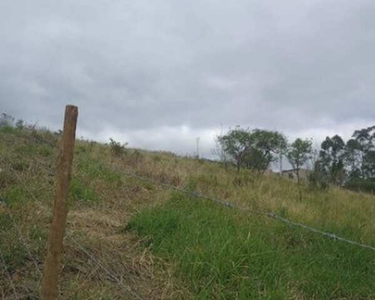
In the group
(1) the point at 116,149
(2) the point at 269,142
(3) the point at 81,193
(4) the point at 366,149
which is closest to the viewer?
(3) the point at 81,193

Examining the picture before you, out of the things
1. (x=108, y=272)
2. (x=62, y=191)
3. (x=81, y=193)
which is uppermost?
(x=62, y=191)

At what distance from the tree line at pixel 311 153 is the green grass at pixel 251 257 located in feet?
23.4

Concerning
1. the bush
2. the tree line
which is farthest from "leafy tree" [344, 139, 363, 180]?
the bush

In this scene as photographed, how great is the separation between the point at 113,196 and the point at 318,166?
851 centimetres

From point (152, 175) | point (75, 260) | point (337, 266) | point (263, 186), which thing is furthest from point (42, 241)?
point (263, 186)

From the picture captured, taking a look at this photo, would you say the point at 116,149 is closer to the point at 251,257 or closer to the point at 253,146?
the point at 251,257

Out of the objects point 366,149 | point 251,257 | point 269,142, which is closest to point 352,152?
A: point 366,149

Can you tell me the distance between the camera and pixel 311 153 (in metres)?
16.7

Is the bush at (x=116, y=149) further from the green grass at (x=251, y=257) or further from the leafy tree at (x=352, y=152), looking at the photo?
the leafy tree at (x=352, y=152)

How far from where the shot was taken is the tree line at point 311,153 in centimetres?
1640

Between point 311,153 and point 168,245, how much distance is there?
40.9 feet

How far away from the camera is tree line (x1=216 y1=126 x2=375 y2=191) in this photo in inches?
646

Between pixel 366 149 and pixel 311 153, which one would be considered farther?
pixel 366 149

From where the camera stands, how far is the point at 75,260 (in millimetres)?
4500
